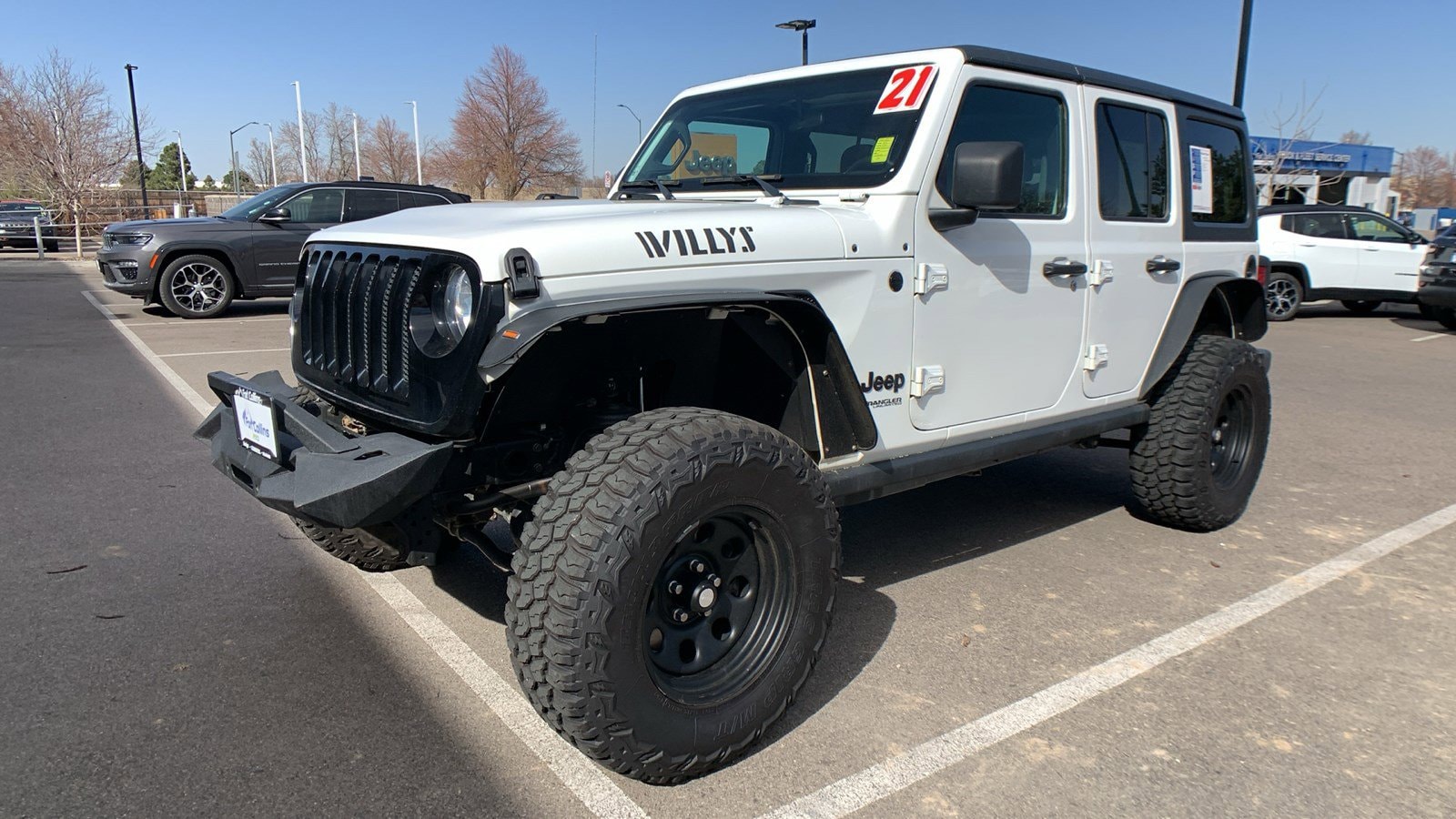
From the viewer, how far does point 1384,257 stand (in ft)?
47.9

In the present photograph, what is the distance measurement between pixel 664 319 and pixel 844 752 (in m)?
1.36

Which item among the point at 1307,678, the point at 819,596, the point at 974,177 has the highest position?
the point at 974,177

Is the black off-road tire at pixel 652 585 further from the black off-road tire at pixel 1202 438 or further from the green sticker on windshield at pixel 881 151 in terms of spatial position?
the black off-road tire at pixel 1202 438

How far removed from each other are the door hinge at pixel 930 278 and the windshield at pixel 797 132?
330mm

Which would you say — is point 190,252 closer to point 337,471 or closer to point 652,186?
point 652,186

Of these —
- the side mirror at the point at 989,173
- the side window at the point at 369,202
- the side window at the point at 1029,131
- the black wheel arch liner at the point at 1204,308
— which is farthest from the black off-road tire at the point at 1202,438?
the side window at the point at 369,202

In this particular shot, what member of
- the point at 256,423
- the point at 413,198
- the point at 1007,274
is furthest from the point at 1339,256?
the point at 256,423

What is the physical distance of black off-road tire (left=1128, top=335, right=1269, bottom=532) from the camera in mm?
4480

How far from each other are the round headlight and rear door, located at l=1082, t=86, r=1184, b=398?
2.60 m

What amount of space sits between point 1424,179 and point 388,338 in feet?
269

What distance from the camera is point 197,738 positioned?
2773mm

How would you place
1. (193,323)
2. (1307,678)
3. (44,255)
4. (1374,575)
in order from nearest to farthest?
(1307,678)
(1374,575)
(193,323)
(44,255)

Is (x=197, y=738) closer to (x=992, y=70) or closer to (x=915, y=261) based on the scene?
(x=915, y=261)

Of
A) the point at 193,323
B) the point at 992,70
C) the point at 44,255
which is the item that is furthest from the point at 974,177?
the point at 44,255
